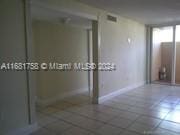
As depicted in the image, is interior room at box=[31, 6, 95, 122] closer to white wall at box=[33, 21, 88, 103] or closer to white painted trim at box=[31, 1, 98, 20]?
white wall at box=[33, 21, 88, 103]

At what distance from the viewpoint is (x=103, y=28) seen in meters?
4.25

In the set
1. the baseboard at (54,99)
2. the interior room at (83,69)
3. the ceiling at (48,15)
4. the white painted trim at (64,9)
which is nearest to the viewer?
the interior room at (83,69)

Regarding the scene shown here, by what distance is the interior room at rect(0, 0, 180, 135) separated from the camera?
8.30ft

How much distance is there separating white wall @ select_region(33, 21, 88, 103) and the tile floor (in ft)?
1.28

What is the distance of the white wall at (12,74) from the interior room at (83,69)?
13mm

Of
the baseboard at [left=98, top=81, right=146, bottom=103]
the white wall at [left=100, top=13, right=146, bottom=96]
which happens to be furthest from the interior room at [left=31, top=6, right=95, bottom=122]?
the white wall at [left=100, top=13, right=146, bottom=96]

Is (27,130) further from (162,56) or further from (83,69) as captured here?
(162,56)

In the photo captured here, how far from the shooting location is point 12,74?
248 cm

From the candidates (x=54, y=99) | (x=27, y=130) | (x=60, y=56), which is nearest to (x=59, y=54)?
(x=60, y=56)

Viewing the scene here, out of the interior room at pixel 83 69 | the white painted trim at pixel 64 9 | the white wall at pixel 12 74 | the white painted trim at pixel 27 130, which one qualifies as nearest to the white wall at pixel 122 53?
the interior room at pixel 83 69

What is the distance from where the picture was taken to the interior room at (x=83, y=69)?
2.53 meters

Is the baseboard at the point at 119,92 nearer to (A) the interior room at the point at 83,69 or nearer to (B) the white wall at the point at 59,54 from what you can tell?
(A) the interior room at the point at 83,69

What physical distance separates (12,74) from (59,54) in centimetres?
215

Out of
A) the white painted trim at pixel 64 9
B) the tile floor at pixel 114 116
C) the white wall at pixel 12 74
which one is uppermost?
the white painted trim at pixel 64 9
